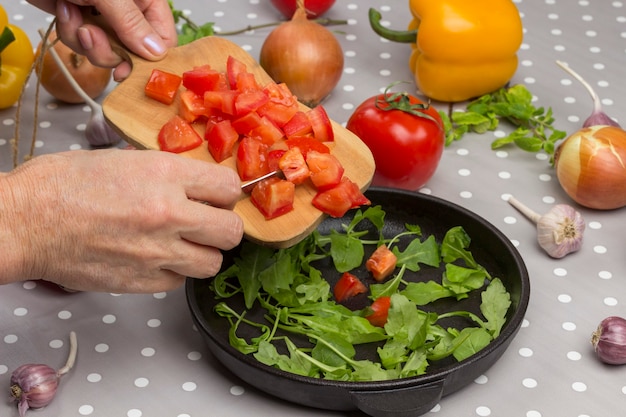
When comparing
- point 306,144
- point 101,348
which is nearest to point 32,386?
point 101,348

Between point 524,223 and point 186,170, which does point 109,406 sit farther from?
point 524,223

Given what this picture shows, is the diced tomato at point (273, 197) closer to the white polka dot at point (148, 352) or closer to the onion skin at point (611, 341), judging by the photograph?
the white polka dot at point (148, 352)

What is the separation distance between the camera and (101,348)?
1405 millimetres

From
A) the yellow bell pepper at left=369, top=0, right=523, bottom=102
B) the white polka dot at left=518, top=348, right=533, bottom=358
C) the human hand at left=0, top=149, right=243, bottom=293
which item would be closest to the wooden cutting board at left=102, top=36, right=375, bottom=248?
the human hand at left=0, top=149, right=243, bottom=293

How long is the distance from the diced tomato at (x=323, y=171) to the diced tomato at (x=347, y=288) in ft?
0.57

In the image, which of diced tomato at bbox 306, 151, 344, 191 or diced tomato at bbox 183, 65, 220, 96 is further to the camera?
diced tomato at bbox 183, 65, 220, 96

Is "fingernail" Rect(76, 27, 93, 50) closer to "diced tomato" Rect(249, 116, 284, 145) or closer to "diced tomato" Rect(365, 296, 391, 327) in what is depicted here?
"diced tomato" Rect(249, 116, 284, 145)

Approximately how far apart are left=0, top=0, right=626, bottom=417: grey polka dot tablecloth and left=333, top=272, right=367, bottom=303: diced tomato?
215 millimetres

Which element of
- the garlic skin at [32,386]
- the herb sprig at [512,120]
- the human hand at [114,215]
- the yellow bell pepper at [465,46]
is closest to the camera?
the human hand at [114,215]

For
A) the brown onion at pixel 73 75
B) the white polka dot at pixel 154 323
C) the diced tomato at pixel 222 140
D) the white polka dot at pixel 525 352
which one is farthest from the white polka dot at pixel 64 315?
the white polka dot at pixel 525 352

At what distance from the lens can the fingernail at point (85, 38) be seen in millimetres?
1549

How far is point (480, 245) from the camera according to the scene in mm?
1531

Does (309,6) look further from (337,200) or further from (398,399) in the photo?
(398,399)

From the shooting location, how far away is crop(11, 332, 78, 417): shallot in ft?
4.21
